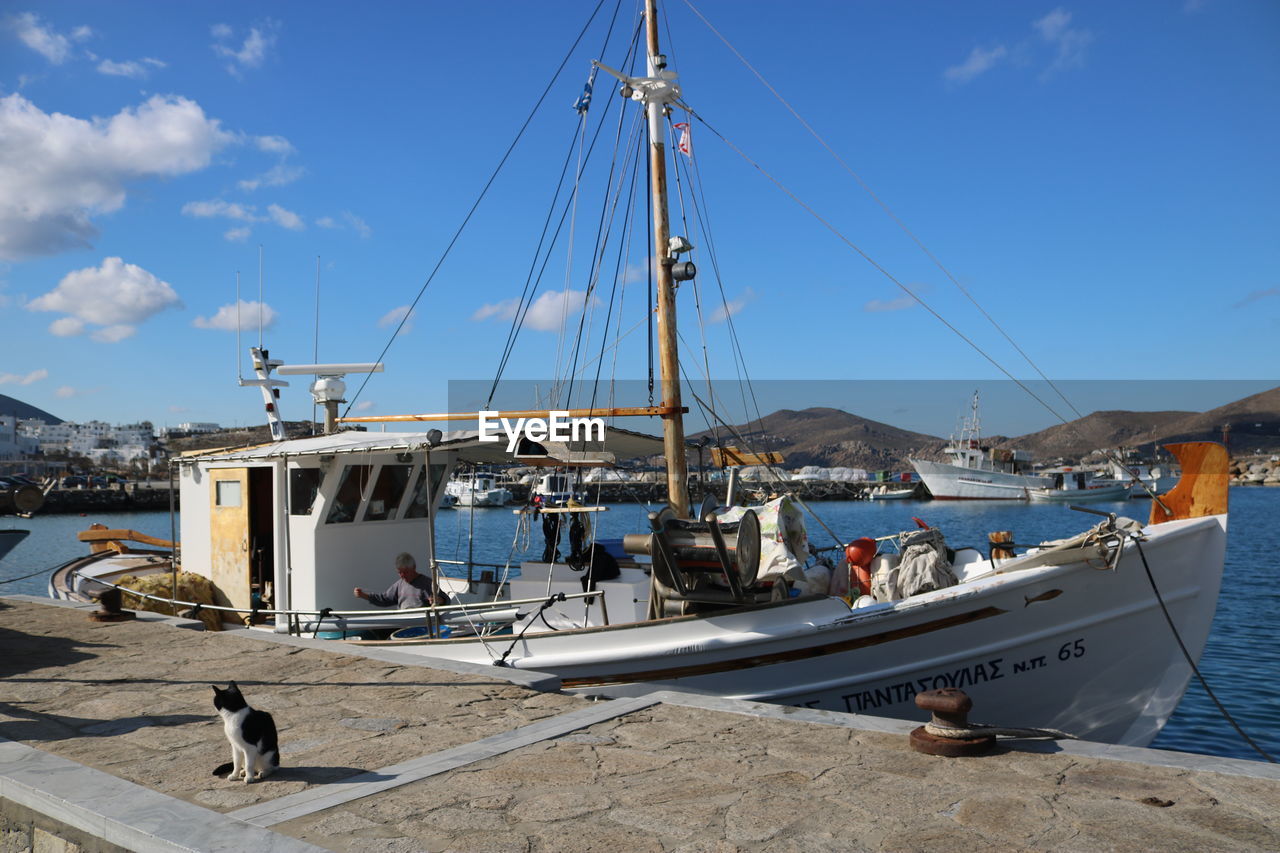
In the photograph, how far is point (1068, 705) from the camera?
25.3 feet

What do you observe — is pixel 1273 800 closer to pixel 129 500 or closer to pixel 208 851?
pixel 208 851

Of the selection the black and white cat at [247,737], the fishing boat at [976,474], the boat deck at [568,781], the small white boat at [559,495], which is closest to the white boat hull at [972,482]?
the fishing boat at [976,474]

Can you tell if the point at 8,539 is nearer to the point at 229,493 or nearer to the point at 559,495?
the point at 229,493

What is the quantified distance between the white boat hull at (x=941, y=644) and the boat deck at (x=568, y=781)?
6.71 feet

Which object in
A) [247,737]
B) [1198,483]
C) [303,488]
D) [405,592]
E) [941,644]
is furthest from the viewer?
[303,488]

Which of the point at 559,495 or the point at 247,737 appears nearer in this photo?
the point at 247,737

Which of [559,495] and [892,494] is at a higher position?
[559,495]

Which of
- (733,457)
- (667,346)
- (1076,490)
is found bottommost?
(1076,490)

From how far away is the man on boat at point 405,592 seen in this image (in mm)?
8828

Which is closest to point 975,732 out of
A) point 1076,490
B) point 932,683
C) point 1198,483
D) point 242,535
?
point 932,683

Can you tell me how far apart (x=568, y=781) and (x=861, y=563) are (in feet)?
17.9

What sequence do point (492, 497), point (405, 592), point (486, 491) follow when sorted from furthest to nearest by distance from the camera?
point (486, 491) → point (492, 497) → point (405, 592)

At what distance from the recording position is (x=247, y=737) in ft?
12.5

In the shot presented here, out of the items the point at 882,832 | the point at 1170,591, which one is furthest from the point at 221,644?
the point at 1170,591
